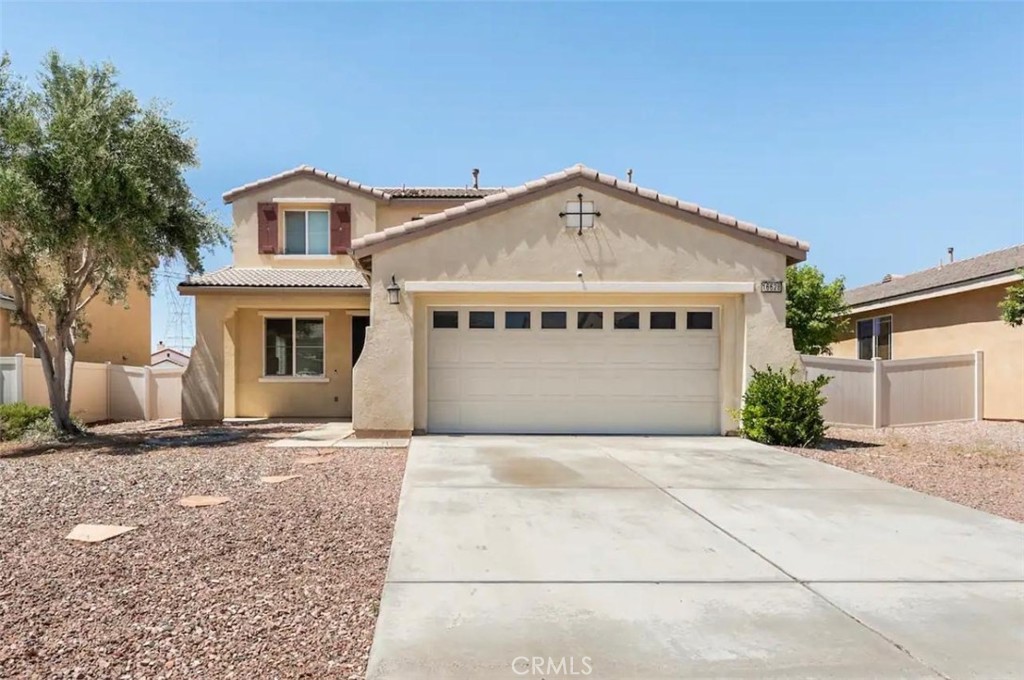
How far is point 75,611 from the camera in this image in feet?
12.2

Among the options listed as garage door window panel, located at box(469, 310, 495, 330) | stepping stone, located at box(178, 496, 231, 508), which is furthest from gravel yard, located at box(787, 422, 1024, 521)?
stepping stone, located at box(178, 496, 231, 508)

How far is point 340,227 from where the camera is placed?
16.6m

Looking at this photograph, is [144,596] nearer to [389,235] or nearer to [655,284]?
[389,235]

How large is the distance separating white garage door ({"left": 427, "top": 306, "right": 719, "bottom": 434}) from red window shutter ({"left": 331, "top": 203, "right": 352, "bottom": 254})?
20.8 feet

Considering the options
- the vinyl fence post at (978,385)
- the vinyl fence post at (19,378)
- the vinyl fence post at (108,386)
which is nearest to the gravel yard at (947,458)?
the vinyl fence post at (978,385)

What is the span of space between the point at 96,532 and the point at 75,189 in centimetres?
717

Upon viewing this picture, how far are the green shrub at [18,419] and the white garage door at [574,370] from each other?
7726mm

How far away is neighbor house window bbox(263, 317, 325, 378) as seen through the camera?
15.6 m

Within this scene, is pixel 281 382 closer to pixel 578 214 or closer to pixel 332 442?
pixel 332 442

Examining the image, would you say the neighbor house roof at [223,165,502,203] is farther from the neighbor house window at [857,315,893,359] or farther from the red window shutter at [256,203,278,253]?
the neighbor house window at [857,315,893,359]

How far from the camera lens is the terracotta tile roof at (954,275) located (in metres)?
15.2

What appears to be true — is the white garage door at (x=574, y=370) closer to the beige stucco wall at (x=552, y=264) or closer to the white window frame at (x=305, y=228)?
the beige stucco wall at (x=552, y=264)

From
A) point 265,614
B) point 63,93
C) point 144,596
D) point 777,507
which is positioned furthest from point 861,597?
point 63,93

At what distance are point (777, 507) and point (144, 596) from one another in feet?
18.2
